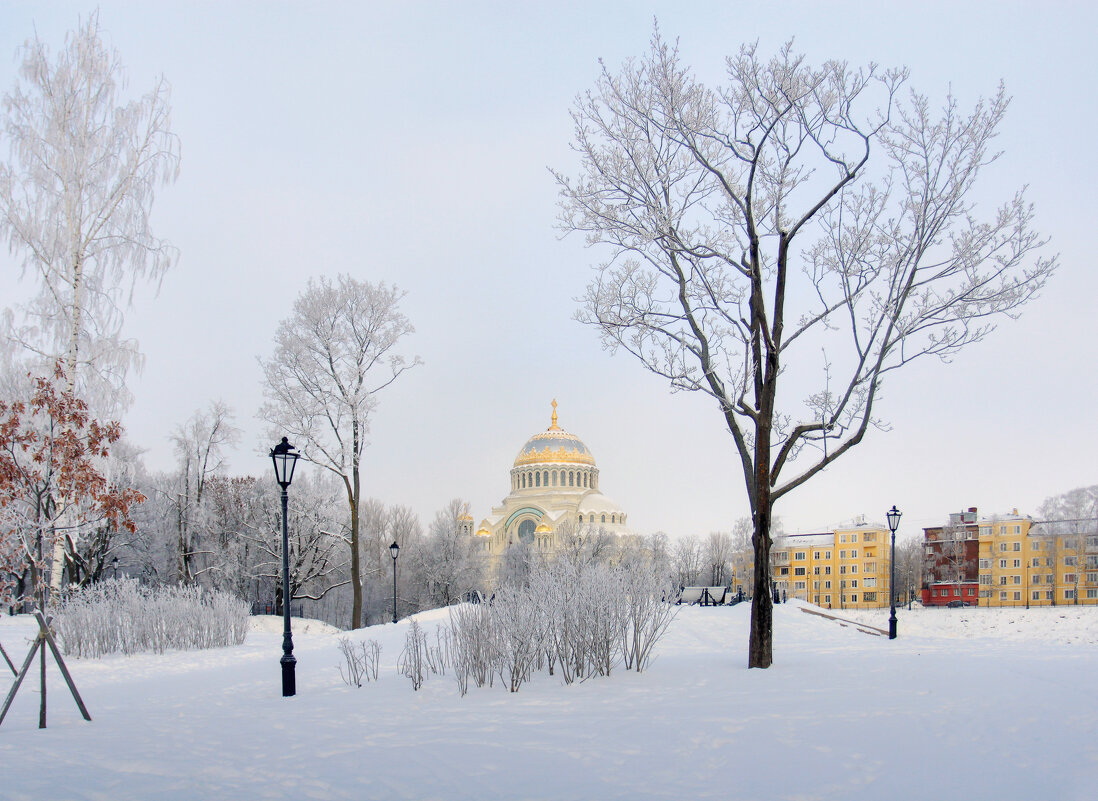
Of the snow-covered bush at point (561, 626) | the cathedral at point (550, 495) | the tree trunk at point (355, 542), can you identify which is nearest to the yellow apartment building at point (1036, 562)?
the cathedral at point (550, 495)

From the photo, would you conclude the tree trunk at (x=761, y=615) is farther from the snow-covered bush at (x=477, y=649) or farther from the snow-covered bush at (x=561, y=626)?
the snow-covered bush at (x=477, y=649)

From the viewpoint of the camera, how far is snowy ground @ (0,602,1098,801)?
5.29 m

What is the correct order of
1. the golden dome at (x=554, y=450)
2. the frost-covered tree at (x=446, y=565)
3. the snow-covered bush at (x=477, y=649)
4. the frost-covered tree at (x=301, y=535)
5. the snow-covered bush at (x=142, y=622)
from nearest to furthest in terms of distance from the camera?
the snow-covered bush at (x=477, y=649)
the snow-covered bush at (x=142, y=622)
the frost-covered tree at (x=301, y=535)
the frost-covered tree at (x=446, y=565)
the golden dome at (x=554, y=450)

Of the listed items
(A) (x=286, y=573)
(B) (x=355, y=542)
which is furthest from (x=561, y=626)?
(B) (x=355, y=542)

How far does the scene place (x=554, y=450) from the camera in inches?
3406

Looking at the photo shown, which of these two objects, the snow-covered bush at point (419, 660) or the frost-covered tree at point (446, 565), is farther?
the frost-covered tree at point (446, 565)

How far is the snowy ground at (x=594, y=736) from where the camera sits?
5.29 meters

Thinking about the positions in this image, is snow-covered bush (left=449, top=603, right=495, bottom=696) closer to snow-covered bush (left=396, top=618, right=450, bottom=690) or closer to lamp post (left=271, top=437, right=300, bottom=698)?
snow-covered bush (left=396, top=618, right=450, bottom=690)

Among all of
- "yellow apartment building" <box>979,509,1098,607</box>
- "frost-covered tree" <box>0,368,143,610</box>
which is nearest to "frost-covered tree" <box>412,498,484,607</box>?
"frost-covered tree" <box>0,368,143,610</box>

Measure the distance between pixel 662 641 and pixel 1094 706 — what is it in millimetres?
8748

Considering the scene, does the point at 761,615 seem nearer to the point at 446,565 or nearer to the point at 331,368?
the point at 331,368

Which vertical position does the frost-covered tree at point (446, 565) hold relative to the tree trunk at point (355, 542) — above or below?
below

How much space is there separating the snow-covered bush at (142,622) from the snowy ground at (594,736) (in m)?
2.45

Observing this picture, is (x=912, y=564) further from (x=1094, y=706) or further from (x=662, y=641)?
(x=1094, y=706)
